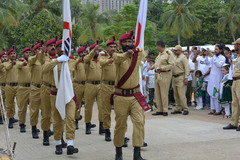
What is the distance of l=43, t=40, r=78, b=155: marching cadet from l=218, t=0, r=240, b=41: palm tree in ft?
149

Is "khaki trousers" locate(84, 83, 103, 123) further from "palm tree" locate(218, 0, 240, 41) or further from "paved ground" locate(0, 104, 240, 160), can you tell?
"palm tree" locate(218, 0, 240, 41)

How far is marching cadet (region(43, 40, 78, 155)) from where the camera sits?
715 centimetres

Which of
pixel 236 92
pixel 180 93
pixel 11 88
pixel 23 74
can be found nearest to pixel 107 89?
pixel 23 74

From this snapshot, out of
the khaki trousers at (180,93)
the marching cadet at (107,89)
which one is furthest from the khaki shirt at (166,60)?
the marching cadet at (107,89)

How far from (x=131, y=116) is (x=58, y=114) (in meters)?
1.62

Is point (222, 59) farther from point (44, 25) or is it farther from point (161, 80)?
point (44, 25)

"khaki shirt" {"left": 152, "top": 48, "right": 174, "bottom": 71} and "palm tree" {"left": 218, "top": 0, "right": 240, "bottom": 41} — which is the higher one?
"palm tree" {"left": 218, "top": 0, "right": 240, "bottom": 41}

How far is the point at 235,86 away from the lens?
30.6ft

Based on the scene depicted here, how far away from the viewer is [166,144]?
7891mm

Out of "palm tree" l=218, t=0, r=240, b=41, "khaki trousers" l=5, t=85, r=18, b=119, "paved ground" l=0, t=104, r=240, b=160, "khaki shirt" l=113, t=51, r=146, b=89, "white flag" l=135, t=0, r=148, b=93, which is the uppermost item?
"palm tree" l=218, t=0, r=240, b=41

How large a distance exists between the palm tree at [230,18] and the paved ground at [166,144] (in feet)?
→ 139

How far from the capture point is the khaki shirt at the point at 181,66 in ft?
40.5

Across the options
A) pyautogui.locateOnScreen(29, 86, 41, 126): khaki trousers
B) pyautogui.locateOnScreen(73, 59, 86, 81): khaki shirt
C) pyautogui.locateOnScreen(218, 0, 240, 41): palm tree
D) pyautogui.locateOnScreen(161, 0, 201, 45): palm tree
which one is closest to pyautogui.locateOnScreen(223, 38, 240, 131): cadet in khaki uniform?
pyautogui.locateOnScreen(73, 59, 86, 81): khaki shirt

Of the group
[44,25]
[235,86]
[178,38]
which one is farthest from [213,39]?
[235,86]
